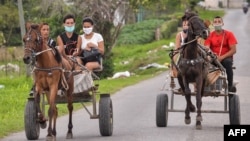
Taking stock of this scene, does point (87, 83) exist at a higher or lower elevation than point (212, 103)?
higher

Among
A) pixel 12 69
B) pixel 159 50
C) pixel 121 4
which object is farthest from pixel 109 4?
pixel 159 50

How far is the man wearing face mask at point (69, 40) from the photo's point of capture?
1622cm

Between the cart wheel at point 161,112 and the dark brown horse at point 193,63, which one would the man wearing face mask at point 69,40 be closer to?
the dark brown horse at point 193,63

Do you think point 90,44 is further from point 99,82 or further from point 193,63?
point 99,82

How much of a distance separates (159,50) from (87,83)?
37272 mm

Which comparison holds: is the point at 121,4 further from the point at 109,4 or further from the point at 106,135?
the point at 106,135

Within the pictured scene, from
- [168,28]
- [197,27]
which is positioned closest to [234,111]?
[197,27]

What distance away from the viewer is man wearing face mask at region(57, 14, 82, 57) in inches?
639

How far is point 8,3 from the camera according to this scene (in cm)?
5372

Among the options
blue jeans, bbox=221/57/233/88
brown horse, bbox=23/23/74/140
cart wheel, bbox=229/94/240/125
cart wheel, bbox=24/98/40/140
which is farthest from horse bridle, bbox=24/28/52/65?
blue jeans, bbox=221/57/233/88

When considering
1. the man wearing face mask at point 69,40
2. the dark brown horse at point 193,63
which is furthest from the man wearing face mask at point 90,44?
the dark brown horse at point 193,63

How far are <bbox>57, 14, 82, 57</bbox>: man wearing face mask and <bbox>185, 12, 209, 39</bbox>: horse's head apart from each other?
89.2 inches

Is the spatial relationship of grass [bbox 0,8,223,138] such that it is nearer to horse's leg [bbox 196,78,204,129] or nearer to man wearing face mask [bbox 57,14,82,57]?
man wearing face mask [bbox 57,14,82,57]

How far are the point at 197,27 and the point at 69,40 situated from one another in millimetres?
2598
